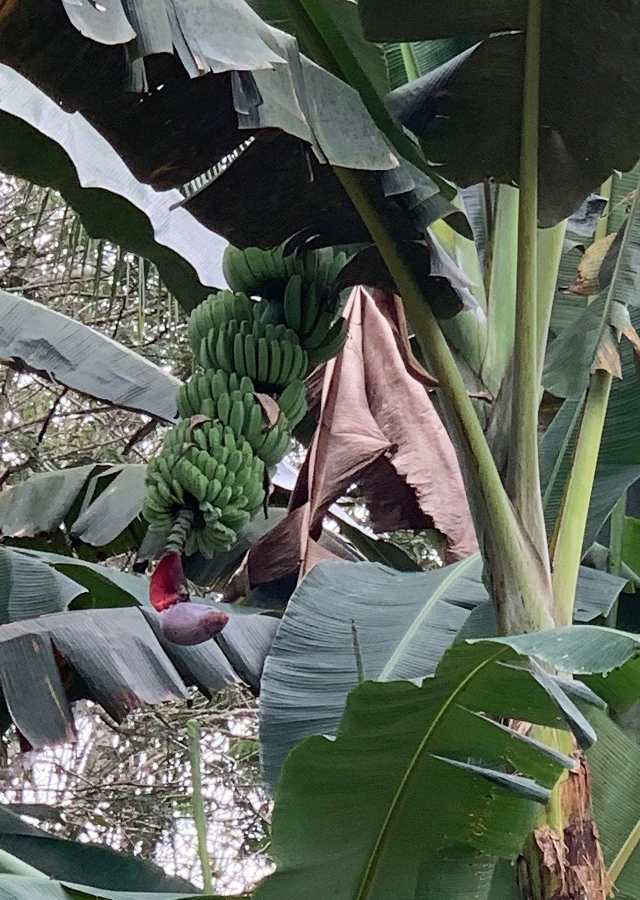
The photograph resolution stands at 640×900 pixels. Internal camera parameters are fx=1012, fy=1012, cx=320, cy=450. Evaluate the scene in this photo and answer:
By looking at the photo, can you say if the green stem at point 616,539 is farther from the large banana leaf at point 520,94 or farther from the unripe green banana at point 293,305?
the unripe green banana at point 293,305

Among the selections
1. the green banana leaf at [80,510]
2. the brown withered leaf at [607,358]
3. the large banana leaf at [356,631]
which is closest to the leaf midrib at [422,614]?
the large banana leaf at [356,631]

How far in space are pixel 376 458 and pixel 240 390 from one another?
0.41 meters

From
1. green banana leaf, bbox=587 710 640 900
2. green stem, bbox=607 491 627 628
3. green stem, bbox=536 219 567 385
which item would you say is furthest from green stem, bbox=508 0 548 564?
green stem, bbox=607 491 627 628

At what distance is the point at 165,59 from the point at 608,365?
2.16 ft

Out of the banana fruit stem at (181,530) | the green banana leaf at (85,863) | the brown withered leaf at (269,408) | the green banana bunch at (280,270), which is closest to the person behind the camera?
the banana fruit stem at (181,530)

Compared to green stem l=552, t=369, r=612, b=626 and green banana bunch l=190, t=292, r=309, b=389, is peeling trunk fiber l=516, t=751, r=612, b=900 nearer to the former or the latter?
green stem l=552, t=369, r=612, b=626

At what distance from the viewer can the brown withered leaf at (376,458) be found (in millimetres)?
1561

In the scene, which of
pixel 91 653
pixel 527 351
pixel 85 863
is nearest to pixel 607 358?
pixel 527 351

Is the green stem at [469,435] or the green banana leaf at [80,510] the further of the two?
the green banana leaf at [80,510]

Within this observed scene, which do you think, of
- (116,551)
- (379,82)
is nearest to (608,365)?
(379,82)

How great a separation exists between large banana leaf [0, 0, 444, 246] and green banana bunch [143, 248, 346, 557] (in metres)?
0.07

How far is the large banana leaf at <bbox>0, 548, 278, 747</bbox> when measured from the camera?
1223mm

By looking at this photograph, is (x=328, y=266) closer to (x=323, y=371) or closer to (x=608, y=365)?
(x=608, y=365)

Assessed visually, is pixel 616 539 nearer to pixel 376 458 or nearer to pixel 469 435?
pixel 376 458
